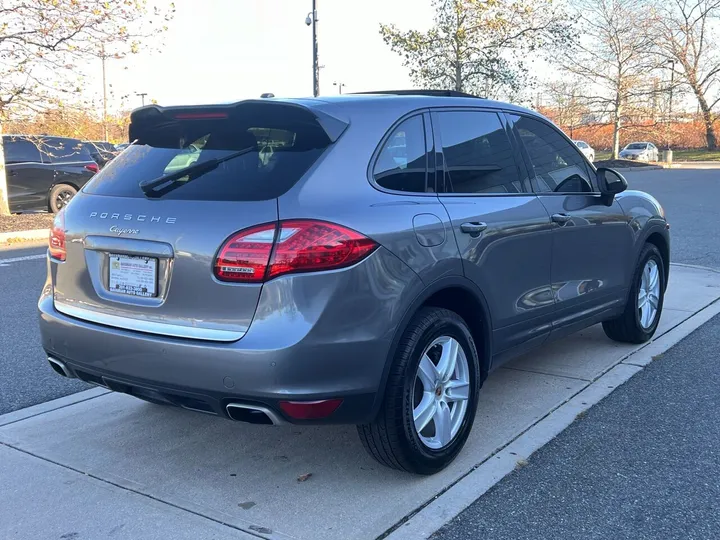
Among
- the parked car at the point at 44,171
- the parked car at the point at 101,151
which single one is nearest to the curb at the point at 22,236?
the parked car at the point at 44,171

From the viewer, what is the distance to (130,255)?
309 cm

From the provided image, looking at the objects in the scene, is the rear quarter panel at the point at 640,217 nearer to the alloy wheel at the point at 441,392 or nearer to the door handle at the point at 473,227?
the door handle at the point at 473,227

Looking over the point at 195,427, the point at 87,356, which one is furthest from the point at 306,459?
the point at 87,356

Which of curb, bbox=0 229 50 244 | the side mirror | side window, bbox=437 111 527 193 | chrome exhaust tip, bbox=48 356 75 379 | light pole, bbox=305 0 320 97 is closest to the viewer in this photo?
chrome exhaust tip, bbox=48 356 75 379

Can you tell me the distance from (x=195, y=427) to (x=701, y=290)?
5612mm

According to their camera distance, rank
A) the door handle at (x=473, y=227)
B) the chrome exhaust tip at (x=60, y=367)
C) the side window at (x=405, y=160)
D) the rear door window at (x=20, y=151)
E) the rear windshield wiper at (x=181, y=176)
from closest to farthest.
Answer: the rear windshield wiper at (x=181, y=176)
the side window at (x=405, y=160)
the chrome exhaust tip at (x=60, y=367)
the door handle at (x=473, y=227)
the rear door window at (x=20, y=151)

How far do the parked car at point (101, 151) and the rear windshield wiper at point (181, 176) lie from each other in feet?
47.9

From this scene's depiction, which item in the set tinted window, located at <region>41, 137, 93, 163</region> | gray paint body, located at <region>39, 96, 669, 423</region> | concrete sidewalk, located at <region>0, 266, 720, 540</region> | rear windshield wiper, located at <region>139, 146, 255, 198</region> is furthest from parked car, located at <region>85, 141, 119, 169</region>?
rear windshield wiper, located at <region>139, 146, 255, 198</region>

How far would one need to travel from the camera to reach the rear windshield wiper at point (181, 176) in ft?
10.3

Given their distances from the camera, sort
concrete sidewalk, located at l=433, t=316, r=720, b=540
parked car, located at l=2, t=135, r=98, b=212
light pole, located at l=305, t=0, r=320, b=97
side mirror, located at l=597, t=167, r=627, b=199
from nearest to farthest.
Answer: concrete sidewalk, located at l=433, t=316, r=720, b=540
side mirror, located at l=597, t=167, r=627, b=199
parked car, located at l=2, t=135, r=98, b=212
light pole, located at l=305, t=0, r=320, b=97

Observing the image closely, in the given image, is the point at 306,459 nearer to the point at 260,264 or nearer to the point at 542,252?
the point at 260,264

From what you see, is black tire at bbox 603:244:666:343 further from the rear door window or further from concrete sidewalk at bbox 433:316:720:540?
the rear door window

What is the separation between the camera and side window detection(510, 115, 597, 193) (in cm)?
436

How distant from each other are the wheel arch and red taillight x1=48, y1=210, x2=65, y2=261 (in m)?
1.62
